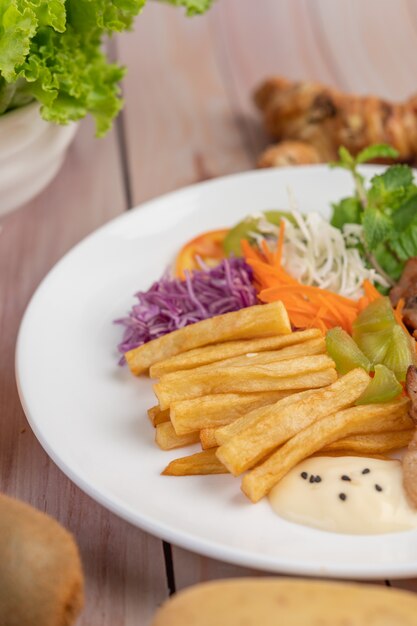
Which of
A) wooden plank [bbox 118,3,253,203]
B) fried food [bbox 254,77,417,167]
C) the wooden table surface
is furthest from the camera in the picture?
wooden plank [bbox 118,3,253,203]

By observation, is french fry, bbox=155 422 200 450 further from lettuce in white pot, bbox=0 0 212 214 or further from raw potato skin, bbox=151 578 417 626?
lettuce in white pot, bbox=0 0 212 214

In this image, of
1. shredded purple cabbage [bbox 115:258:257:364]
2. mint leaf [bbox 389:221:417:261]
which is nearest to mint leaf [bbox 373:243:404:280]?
mint leaf [bbox 389:221:417:261]

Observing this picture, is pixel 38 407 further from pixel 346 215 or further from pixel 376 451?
pixel 346 215

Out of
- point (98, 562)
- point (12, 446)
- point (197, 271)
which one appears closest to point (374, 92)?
point (197, 271)

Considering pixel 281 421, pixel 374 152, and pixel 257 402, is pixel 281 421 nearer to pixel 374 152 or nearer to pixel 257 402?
pixel 257 402

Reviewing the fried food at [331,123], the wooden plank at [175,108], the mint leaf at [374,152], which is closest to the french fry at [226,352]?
the mint leaf at [374,152]

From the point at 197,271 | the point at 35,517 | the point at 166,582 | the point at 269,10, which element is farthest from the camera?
the point at 269,10
